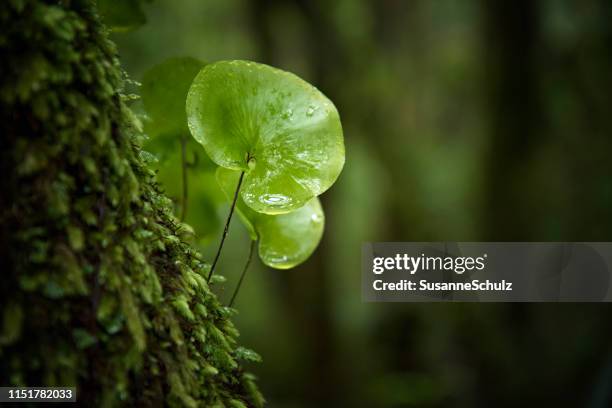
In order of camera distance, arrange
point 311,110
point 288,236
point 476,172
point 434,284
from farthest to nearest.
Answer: point 476,172
point 434,284
point 288,236
point 311,110

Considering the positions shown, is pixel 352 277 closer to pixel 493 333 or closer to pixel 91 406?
pixel 493 333

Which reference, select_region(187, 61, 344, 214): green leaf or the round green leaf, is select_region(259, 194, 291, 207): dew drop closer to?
select_region(187, 61, 344, 214): green leaf

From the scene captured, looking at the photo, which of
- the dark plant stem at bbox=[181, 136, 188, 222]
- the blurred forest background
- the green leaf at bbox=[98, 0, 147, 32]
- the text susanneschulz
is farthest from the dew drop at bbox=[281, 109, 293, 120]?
the blurred forest background

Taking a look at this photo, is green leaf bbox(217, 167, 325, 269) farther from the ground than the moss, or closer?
closer

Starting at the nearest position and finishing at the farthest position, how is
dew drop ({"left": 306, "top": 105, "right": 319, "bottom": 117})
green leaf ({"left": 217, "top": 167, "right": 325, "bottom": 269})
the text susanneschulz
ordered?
dew drop ({"left": 306, "top": 105, "right": 319, "bottom": 117}) < green leaf ({"left": 217, "top": 167, "right": 325, "bottom": 269}) < the text susanneschulz

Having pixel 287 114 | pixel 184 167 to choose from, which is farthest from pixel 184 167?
pixel 287 114

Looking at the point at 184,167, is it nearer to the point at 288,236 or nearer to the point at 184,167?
the point at 184,167

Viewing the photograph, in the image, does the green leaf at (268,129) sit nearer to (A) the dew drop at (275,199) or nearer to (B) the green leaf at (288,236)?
(A) the dew drop at (275,199)
